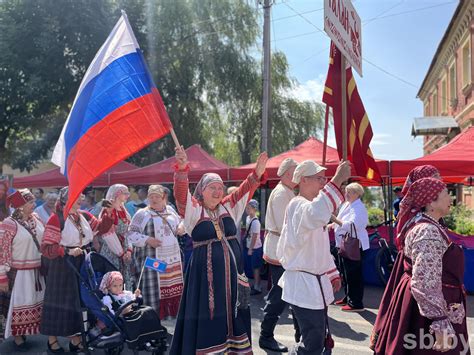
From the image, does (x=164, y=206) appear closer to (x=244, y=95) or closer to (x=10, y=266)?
(x=10, y=266)

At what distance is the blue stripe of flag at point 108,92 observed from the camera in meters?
3.81

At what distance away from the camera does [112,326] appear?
4199 mm

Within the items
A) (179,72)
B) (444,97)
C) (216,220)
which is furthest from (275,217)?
(444,97)

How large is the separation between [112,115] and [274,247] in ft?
7.39

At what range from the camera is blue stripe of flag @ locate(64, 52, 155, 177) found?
12.5 feet

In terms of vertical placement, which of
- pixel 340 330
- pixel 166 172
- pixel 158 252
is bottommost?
pixel 340 330

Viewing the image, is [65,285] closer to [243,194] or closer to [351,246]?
[243,194]

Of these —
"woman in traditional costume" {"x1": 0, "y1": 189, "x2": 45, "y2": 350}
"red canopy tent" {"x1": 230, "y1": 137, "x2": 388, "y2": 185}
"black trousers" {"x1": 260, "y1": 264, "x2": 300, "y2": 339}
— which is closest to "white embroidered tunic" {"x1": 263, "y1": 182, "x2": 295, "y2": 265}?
"black trousers" {"x1": 260, "y1": 264, "x2": 300, "y2": 339}

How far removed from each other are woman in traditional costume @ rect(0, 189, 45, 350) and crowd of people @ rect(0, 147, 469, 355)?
0.04 ft

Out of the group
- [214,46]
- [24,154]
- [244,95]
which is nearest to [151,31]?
[214,46]

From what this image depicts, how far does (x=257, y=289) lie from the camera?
24.9 ft

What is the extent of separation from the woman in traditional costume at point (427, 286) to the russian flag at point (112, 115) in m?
2.14

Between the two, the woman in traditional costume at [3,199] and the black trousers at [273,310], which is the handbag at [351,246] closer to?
the black trousers at [273,310]

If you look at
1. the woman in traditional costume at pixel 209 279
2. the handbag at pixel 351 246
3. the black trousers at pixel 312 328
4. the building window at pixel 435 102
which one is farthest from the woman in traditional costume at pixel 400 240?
the building window at pixel 435 102
